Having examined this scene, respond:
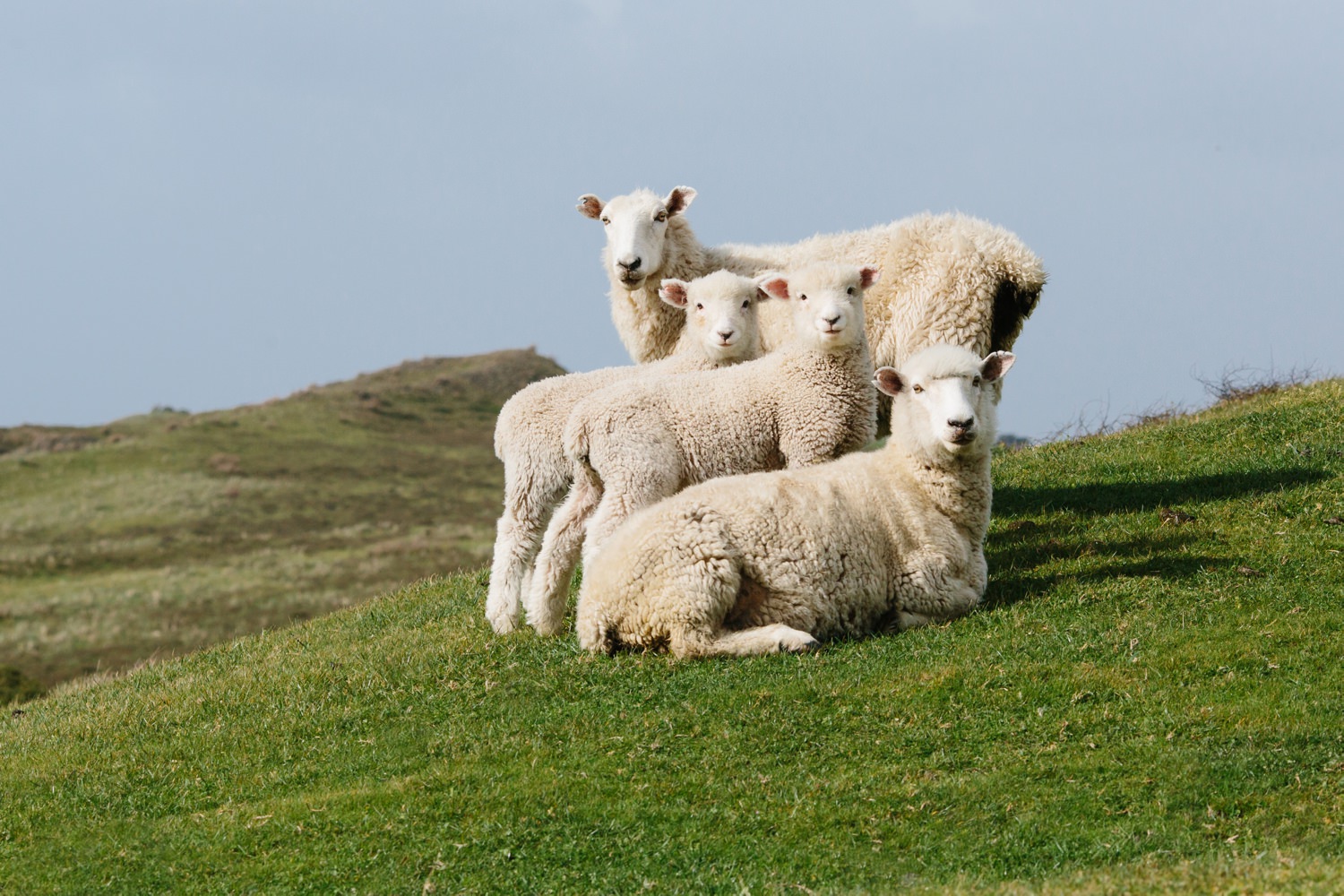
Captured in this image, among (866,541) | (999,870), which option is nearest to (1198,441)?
(866,541)

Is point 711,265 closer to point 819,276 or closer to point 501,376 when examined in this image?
point 819,276

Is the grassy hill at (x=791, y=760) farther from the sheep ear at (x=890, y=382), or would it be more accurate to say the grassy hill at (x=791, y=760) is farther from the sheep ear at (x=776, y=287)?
the sheep ear at (x=776, y=287)

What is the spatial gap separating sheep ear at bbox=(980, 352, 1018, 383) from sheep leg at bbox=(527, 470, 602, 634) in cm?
315

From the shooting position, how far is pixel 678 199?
14.2 meters

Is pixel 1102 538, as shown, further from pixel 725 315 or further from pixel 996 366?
pixel 725 315

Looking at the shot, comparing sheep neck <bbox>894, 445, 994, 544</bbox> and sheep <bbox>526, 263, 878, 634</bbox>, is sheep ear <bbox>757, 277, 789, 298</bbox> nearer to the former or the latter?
sheep <bbox>526, 263, 878, 634</bbox>

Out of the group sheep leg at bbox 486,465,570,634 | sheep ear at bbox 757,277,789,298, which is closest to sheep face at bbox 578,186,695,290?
sheep ear at bbox 757,277,789,298

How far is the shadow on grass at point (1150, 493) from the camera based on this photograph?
1379 centimetres

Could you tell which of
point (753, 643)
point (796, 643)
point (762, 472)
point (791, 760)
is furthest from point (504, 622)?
point (791, 760)

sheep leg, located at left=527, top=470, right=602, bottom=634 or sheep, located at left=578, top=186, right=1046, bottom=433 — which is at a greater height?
sheep, located at left=578, top=186, right=1046, bottom=433

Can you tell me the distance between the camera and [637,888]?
7.03 metres

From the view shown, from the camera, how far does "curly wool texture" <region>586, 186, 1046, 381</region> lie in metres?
13.5

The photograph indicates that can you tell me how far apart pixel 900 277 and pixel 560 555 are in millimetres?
4667

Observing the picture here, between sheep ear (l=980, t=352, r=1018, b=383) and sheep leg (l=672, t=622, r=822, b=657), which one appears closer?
sheep leg (l=672, t=622, r=822, b=657)
